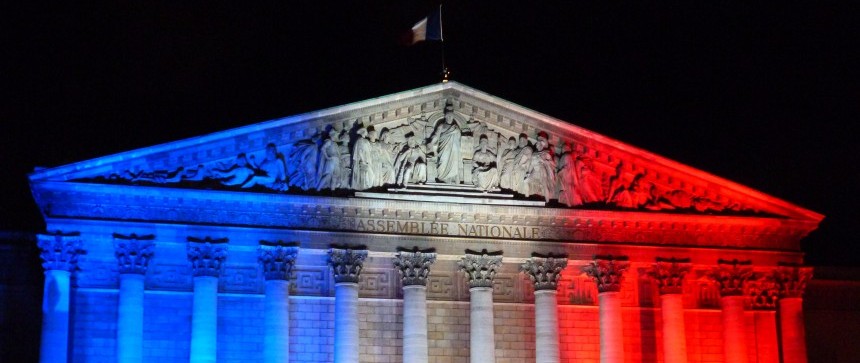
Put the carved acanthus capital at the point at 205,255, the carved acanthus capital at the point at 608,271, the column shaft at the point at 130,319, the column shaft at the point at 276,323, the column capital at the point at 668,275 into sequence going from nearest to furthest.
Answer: the column shaft at the point at 130,319 → the carved acanthus capital at the point at 205,255 → the column shaft at the point at 276,323 → the carved acanthus capital at the point at 608,271 → the column capital at the point at 668,275

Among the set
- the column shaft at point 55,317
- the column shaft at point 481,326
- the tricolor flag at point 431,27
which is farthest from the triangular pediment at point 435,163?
the column shaft at point 481,326

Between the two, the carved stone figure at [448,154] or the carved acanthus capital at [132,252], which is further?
the carved stone figure at [448,154]

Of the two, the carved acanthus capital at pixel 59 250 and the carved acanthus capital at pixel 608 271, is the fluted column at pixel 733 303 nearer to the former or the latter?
the carved acanthus capital at pixel 608 271

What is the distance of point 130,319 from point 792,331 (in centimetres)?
1840

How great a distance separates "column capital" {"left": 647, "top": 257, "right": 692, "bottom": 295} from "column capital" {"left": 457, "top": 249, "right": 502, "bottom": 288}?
469 centimetres

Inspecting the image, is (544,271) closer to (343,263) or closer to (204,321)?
(343,263)

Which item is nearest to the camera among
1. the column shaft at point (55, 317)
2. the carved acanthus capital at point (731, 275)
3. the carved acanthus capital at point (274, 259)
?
the column shaft at point (55, 317)

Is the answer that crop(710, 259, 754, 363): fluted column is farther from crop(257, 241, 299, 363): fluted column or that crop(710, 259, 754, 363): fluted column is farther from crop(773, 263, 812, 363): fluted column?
crop(257, 241, 299, 363): fluted column

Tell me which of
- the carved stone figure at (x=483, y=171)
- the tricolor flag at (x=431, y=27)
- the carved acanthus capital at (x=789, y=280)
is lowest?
the carved acanthus capital at (x=789, y=280)

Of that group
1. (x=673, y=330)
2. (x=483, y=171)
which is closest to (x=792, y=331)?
(x=673, y=330)

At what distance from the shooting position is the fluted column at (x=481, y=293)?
33.4 metres

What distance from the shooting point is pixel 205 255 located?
31781 mm

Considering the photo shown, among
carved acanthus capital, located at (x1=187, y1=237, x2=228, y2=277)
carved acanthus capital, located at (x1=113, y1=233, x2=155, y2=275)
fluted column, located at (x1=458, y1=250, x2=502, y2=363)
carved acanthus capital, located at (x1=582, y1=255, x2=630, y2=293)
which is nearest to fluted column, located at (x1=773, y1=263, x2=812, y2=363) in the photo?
carved acanthus capital, located at (x1=582, y1=255, x2=630, y2=293)

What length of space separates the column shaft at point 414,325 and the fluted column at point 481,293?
1293 millimetres
